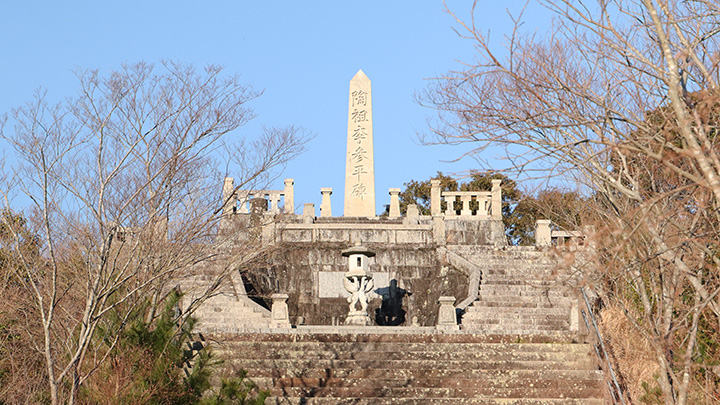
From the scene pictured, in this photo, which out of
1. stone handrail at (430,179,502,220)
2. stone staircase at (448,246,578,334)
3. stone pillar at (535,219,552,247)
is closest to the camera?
stone staircase at (448,246,578,334)

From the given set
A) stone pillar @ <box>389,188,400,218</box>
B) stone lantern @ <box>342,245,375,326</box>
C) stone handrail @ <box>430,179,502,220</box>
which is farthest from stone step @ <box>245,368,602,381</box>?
stone pillar @ <box>389,188,400,218</box>

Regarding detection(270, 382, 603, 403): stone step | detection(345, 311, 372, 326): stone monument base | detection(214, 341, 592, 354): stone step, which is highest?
detection(345, 311, 372, 326): stone monument base

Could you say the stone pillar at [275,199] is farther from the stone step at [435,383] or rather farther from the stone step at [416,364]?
the stone step at [435,383]

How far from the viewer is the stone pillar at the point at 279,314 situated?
18.2 meters

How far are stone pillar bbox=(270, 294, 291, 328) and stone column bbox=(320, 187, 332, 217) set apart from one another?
15479mm

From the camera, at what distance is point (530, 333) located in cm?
1634

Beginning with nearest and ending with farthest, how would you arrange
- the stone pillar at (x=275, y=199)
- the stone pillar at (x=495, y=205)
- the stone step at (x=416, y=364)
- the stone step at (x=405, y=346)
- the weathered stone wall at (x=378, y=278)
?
the stone step at (x=416, y=364)
the stone step at (x=405, y=346)
the weathered stone wall at (x=378, y=278)
the stone pillar at (x=495, y=205)
the stone pillar at (x=275, y=199)

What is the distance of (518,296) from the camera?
21.9 meters

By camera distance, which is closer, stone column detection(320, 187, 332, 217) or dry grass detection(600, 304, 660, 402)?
dry grass detection(600, 304, 660, 402)

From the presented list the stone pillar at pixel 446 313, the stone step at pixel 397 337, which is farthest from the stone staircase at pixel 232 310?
the stone pillar at pixel 446 313

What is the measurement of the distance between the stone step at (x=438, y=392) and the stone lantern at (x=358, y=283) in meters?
5.76

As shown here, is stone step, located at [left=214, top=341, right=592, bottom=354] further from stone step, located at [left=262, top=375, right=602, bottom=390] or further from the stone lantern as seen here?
the stone lantern

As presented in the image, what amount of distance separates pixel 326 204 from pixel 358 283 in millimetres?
13573

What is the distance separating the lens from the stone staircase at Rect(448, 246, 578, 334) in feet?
66.4
